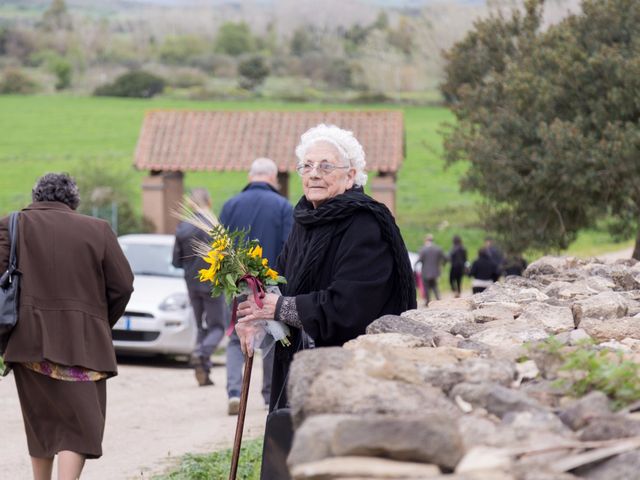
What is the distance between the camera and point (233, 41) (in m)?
125

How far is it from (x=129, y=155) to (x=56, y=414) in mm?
49582

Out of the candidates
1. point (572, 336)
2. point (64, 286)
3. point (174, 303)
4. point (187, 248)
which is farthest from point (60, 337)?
point (174, 303)

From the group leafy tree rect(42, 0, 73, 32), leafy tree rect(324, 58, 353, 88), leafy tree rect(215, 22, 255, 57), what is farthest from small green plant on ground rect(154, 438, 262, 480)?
leafy tree rect(42, 0, 73, 32)

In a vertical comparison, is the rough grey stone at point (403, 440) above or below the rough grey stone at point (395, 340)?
above

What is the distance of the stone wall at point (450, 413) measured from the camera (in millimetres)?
3090

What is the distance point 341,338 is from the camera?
17.7 feet

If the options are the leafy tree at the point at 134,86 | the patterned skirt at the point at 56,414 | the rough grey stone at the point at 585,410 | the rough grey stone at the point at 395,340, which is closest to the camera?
the rough grey stone at the point at 585,410

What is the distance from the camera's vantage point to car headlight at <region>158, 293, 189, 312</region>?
14922 millimetres

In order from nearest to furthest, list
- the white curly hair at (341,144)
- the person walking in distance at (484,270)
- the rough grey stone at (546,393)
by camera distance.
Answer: the rough grey stone at (546,393) < the white curly hair at (341,144) < the person walking in distance at (484,270)

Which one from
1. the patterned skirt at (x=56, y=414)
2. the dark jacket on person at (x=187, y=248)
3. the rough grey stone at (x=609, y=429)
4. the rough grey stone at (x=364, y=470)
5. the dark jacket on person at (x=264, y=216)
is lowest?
the dark jacket on person at (x=187, y=248)

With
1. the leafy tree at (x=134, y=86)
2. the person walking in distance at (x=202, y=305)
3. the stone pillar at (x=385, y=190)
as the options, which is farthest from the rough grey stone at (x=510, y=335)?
the leafy tree at (x=134, y=86)

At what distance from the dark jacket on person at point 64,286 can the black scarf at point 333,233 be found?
142cm

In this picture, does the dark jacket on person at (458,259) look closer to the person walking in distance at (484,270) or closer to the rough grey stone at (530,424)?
the person walking in distance at (484,270)

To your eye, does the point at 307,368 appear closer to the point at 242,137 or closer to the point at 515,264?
the point at 515,264
